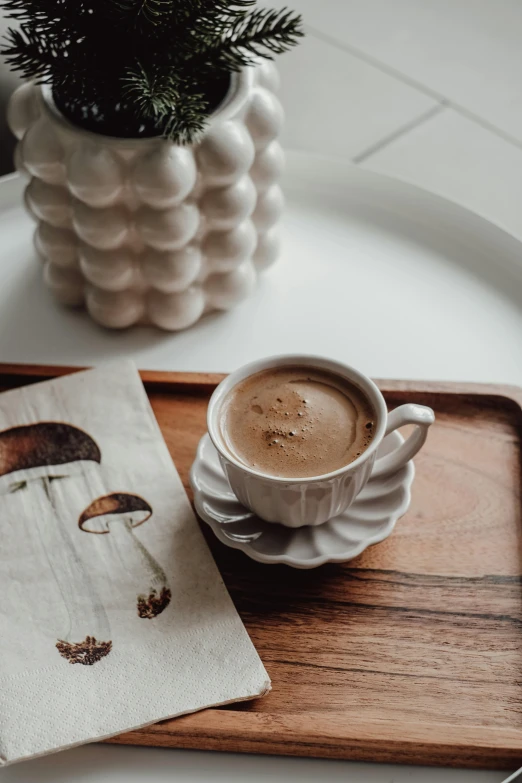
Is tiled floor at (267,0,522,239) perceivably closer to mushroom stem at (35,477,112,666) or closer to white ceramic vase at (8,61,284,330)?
white ceramic vase at (8,61,284,330)

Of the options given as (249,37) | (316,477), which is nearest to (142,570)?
(316,477)

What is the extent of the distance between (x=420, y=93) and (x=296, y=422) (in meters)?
0.69

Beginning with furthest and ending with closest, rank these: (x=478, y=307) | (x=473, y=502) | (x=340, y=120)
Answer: (x=340, y=120) → (x=478, y=307) → (x=473, y=502)

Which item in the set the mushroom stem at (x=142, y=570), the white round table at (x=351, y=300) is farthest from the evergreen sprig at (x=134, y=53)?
the mushroom stem at (x=142, y=570)

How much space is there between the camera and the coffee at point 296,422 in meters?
0.59

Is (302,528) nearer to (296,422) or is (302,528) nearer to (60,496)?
(296,422)

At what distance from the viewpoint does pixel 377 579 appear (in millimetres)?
609

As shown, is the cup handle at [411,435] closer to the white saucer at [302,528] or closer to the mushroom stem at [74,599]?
the white saucer at [302,528]

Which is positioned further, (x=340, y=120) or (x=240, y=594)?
(x=340, y=120)

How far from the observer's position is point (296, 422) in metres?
0.61

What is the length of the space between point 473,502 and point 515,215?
0.43 metres

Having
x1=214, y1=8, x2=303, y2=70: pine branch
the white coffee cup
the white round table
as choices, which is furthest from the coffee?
x1=214, y1=8, x2=303, y2=70: pine branch

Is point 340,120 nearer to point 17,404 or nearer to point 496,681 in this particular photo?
point 17,404

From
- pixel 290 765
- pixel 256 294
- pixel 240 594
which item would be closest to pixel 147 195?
pixel 256 294
